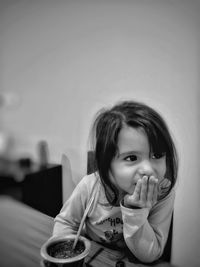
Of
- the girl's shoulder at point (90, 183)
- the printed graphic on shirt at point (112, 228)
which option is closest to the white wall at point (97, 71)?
the girl's shoulder at point (90, 183)

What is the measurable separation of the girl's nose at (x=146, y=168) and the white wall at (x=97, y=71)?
0.10 metres

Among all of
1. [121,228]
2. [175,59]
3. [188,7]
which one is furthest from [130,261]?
[188,7]

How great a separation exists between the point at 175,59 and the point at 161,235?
0.40m

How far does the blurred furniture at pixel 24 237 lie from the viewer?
598 mm

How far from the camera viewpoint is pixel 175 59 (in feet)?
1.94

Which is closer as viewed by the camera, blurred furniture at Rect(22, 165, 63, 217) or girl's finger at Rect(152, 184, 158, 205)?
girl's finger at Rect(152, 184, 158, 205)

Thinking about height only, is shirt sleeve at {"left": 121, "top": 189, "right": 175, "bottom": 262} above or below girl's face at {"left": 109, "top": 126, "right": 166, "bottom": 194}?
below

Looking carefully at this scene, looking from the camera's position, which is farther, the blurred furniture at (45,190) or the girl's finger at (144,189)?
the blurred furniture at (45,190)

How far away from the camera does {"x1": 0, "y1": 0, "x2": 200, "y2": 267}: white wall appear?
23.5 inches

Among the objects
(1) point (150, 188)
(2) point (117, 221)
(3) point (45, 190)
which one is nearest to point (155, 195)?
(1) point (150, 188)

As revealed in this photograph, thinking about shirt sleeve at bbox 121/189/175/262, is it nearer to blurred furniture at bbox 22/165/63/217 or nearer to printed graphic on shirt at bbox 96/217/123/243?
printed graphic on shirt at bbox 96/217/123/243

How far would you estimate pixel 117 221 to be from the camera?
63cm

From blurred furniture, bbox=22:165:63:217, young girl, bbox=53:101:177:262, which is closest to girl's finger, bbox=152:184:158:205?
young girl, bbox=53:101:177:262

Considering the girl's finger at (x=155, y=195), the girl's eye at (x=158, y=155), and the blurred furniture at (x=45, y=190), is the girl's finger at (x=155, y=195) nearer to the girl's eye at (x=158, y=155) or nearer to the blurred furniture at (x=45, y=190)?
the girl's eye at (x=158, y=155)
